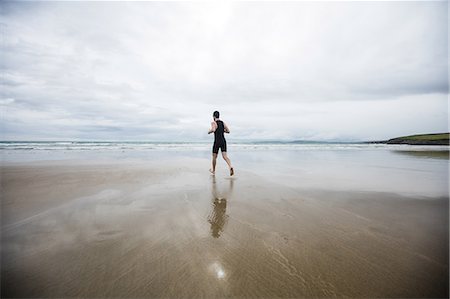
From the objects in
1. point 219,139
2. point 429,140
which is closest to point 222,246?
point 219,139

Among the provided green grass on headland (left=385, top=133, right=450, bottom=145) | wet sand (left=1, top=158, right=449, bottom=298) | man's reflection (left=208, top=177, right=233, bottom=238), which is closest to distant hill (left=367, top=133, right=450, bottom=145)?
green grass on headland (left=385, top=133, right=450, bottom=145)

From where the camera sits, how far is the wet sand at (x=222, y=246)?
1.79 meters

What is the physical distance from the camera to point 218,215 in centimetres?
346

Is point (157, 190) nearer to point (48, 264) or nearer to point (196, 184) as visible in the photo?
point (196, 184)

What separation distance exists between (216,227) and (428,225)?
3.14 metres

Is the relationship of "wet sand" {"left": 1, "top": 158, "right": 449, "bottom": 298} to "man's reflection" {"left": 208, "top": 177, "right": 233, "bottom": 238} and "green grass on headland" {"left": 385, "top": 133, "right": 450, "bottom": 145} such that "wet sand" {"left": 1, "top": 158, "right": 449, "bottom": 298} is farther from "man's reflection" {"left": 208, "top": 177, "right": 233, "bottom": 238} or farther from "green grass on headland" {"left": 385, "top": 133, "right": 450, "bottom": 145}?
"green grass on headland" {"left": 385, "top": 133, "right": 450, "bottom": 145}

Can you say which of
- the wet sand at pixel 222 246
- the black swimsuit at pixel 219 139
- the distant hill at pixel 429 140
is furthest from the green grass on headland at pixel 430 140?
the wet sand at pixel 222 246

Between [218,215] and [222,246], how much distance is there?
1.02 meters

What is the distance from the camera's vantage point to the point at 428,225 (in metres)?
3.02

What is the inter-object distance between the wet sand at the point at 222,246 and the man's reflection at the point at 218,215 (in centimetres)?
2

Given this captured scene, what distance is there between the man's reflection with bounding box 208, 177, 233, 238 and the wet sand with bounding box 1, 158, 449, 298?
0.08 ft

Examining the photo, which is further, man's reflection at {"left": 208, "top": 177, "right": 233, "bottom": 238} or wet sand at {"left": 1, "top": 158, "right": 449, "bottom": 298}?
man's reflection at {"left": 208, "top": 177, "right": 233, "bottom": 238}

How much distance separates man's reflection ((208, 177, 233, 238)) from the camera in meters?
2.90

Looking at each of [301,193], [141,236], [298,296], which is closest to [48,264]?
[141,236]
